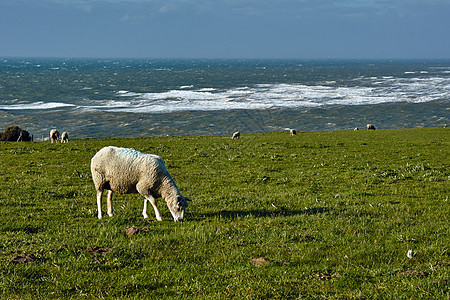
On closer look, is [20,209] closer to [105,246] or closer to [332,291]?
[105,246]

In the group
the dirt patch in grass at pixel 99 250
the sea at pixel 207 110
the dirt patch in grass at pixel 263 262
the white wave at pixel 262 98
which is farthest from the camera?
the white wave at pixel 262 98

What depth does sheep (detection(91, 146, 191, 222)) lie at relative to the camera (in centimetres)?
1255

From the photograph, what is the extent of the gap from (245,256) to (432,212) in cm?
798

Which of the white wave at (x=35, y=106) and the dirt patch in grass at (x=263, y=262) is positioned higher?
the dirt patch in grass at (x=263, y=262)

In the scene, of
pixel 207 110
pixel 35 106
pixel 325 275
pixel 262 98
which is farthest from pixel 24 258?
pixel 262 98

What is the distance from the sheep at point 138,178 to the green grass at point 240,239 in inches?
28.9

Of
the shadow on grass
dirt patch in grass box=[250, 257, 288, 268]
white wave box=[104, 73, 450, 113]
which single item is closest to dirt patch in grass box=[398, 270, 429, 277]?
dirt patch in grass box=[250, 257, 288, 268]

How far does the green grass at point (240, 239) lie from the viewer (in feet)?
25.5

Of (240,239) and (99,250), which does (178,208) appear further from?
(99,250)

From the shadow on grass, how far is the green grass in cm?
5

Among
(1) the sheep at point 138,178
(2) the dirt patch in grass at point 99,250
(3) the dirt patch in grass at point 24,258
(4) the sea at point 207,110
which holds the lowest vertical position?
(4) the sea at point 207,110

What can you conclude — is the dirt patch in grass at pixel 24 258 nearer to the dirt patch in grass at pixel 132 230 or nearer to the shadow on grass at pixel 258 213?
the dirt patch in grass at pixel 132 230

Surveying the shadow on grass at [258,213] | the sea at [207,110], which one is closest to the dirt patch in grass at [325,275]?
the shadow on grass at [258,213]

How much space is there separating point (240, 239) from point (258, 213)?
3175 millimetres
